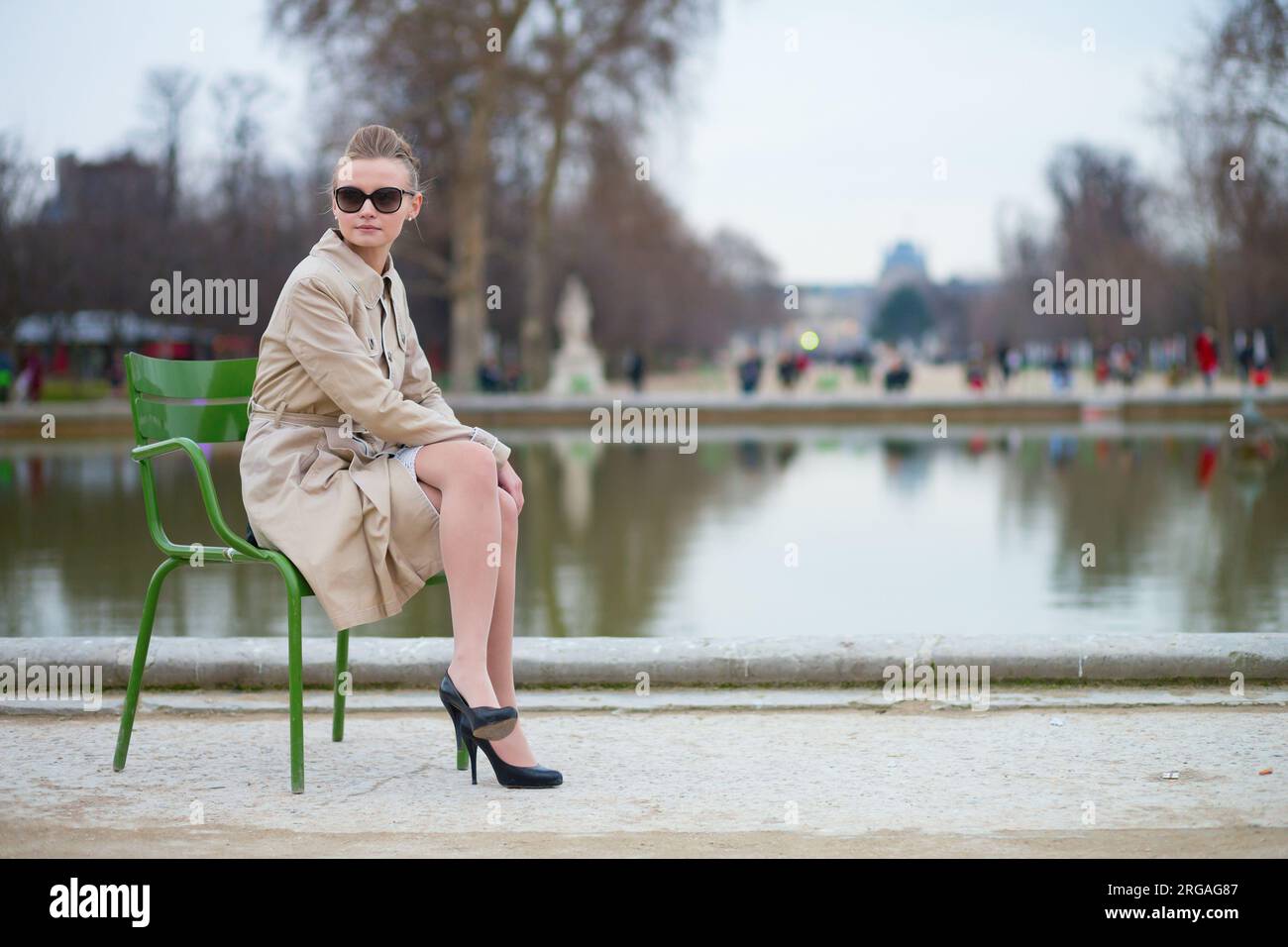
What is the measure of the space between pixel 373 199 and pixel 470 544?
87 cm

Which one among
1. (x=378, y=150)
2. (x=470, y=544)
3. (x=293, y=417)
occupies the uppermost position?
(x=378, y=150)

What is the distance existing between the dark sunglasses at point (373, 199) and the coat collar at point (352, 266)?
0.24ft

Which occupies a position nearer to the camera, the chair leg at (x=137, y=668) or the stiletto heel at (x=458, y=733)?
the stiletto heel at (x=458, y=733)

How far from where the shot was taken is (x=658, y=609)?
7.65m

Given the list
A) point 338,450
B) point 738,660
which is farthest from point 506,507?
point 738,660

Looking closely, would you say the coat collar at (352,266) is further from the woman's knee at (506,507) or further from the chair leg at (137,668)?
the chair leg at (137,668)

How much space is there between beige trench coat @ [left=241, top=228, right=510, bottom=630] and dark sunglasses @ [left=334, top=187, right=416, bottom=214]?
0.09 metres

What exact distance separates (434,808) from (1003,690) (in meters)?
1.86

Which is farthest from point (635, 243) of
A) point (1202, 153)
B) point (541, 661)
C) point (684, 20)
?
point (541, 661)

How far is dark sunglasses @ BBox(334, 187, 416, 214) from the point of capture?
13.4 ft

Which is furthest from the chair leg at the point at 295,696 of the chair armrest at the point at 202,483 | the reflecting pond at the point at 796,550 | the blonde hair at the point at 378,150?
the reflecting pond at the point at 796,550

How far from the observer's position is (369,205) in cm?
410

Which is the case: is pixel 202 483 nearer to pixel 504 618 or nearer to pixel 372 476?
pixel 372 476

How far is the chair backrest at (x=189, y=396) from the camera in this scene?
4.04 m
